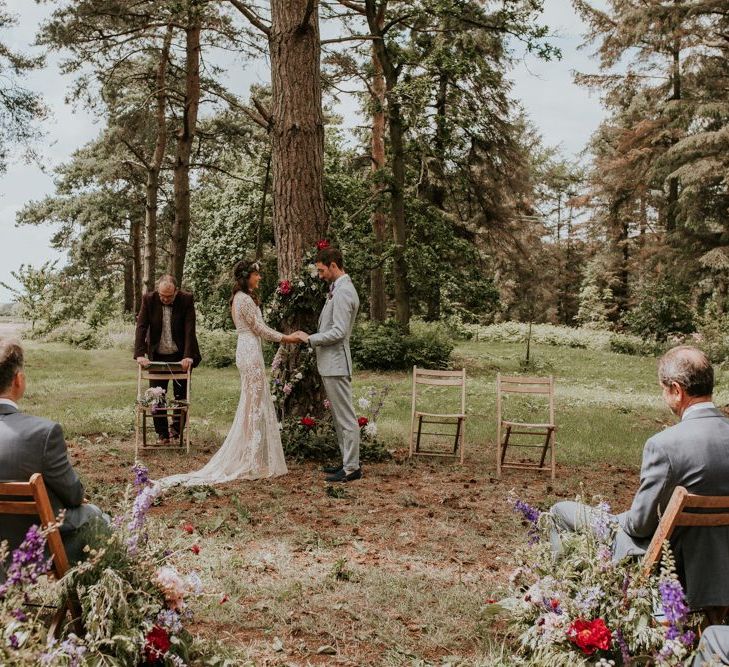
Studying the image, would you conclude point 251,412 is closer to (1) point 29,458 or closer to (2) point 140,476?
(2) point 140,476

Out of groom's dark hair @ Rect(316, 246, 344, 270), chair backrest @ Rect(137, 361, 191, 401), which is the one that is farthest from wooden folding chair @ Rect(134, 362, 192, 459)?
groom's dark hair @ Rect(316, 246, 344, 270)

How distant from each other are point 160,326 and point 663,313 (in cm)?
1884

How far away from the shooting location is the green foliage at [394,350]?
16078 millimetres

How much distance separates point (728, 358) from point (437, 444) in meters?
11.9

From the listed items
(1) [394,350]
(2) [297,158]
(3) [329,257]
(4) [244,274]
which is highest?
(2) [297,158]

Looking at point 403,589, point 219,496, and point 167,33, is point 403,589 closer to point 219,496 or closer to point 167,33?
point 219,496

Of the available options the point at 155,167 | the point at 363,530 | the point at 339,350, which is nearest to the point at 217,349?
the point at 155,167

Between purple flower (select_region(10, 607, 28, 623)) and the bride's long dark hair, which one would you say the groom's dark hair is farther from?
purple flower (select_region(10, 607, 28, 623))

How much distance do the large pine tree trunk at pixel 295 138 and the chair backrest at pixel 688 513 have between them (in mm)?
5591

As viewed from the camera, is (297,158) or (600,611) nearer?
(600,611)

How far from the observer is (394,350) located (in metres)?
16.1

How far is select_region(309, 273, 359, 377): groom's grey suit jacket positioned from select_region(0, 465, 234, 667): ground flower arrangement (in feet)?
11.9

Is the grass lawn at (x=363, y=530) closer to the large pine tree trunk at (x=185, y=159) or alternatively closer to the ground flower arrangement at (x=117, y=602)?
the ground flower arrangement at (x=117, y=602)

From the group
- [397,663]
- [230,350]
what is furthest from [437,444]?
[230,350]
